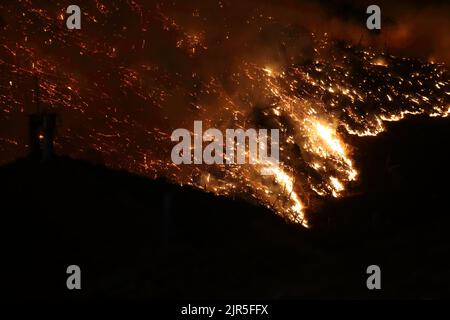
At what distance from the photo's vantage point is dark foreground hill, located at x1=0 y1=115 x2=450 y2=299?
15.9 metres

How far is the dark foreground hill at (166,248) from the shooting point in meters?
15.9

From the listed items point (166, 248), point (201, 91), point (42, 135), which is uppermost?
point (201, 91)

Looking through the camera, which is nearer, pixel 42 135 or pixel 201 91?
pixel 42 135

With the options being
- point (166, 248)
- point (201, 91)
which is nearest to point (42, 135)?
point (166, 248)

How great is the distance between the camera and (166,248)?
19.0 meters

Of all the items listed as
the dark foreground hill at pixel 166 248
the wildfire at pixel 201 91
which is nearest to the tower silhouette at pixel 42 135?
the dark foreground hill at pixel 166 248

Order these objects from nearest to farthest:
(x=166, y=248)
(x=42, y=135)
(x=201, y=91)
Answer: (x=166, y=248) → (x=42, y=135) → (x=201, y=91)

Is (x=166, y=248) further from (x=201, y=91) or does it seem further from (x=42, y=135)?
(x=201, y=91)

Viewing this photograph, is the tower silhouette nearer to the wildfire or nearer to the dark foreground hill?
the dark foreground hill

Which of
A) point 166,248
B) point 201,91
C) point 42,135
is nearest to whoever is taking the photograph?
point 166,248

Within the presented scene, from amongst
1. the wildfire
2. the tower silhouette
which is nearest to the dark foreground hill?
the tower silhouette

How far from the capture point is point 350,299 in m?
14.2

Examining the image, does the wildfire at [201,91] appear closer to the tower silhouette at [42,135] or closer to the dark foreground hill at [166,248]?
the tower silhouette at [42,135]
